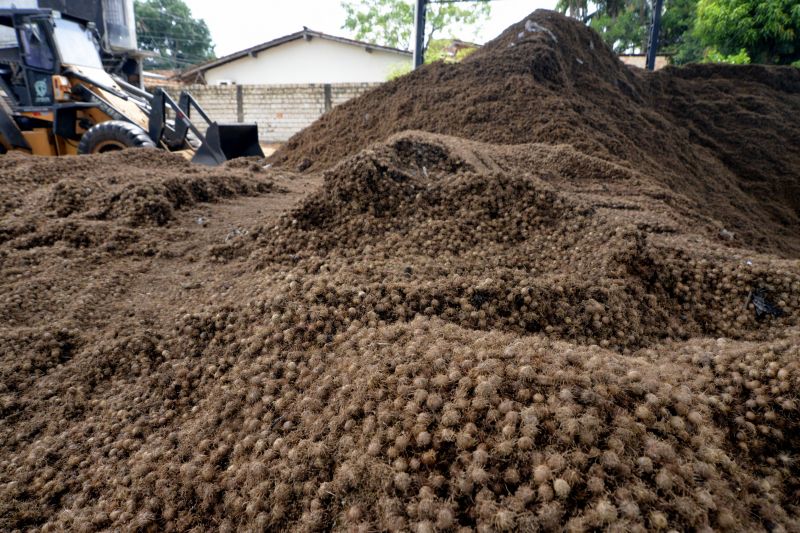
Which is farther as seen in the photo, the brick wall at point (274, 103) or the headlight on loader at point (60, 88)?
the brick wall at point (274, 103)

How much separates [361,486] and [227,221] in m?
3.08

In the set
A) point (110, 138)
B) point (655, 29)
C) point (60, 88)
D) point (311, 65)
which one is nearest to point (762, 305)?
point (110, 138)

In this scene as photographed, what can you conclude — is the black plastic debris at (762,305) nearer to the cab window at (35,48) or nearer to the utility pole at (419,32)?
the cab window at (35,48)

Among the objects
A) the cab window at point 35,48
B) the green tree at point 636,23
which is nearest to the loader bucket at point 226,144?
the cab window at point 35,48

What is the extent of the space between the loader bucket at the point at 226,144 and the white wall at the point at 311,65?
1401cm

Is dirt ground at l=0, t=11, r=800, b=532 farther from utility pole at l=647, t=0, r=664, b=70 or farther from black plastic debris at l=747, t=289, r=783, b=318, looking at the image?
utility pole at l=647, t=0, r=664, b=70

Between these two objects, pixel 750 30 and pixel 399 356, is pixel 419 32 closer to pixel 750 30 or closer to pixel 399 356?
pixel 750 30

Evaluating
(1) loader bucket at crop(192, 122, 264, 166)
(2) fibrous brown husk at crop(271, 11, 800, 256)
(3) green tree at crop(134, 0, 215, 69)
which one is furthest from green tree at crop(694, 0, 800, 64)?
(3) green tree at crop(134, 0, 215, 69)

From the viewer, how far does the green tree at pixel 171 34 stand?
1345 inches

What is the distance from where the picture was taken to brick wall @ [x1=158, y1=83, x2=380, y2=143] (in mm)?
15609

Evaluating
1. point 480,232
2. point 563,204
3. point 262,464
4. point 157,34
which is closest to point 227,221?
point 480,232

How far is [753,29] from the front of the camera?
10.6m

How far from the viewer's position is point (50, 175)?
4.67m

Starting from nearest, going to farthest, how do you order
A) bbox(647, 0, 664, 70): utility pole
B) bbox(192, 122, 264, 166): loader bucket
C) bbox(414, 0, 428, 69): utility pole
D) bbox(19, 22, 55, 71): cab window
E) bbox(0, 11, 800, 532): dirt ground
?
bbox(0, 11, 800, 532): dirt ground → bbox(19, 22, 55, 71): cab window → bbox(192, 122, 264, 166): loader bucket → bbox(647, 0, 664, 70): utility pole → bbox(414, 0, 428, 69): utility pole
